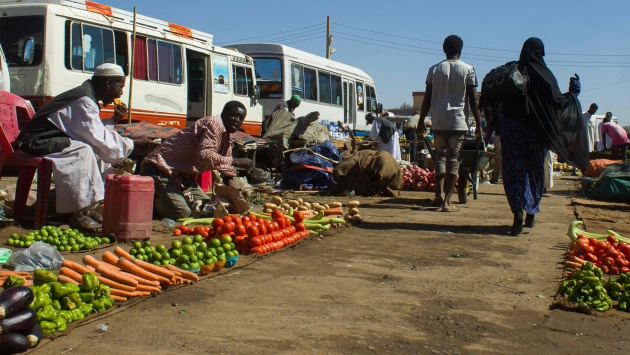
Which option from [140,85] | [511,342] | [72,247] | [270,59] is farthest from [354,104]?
[511,342]

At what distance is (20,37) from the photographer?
558 inches

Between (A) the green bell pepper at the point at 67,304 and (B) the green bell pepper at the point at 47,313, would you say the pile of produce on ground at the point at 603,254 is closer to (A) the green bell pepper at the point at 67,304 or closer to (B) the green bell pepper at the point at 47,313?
(A) the green bell pepper at the point at 67,304

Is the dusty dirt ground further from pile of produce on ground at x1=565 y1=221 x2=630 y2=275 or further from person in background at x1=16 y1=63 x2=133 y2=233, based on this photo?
person in background at x1=16 y1=63 x2=133 y2=233

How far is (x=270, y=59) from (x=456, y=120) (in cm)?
1376

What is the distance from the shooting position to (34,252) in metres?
5.48

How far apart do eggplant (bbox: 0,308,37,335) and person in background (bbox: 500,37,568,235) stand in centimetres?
563

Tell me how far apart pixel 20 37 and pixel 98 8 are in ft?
5.85

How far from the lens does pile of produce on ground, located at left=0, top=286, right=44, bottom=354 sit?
129 inches

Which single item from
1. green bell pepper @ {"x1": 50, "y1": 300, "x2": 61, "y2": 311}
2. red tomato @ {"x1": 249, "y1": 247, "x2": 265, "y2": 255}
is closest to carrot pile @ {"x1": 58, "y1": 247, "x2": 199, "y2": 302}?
green bell pepper @ {"x1": 50, "y1": 300, "x2": 61, "y2": 311}

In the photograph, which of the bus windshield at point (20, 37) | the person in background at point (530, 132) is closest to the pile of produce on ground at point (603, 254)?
the person in background at point (530, 132)

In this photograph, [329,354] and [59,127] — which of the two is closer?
[329,354]

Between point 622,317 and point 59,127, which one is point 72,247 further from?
point 622,317

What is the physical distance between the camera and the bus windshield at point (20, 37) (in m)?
14.0

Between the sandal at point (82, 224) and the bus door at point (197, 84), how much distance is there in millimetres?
11993
